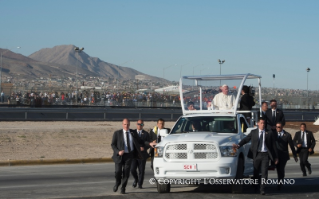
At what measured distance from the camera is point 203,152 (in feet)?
42.5

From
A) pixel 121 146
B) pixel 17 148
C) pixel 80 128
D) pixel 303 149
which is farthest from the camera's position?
pixel 80 128

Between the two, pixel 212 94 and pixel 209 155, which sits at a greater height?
pixel 212 94

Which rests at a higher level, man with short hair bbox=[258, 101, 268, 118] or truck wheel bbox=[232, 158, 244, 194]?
man with short hair bbox=[258, 101, 268, 118]

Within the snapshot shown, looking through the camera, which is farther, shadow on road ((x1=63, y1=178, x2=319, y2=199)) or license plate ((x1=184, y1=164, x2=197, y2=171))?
shadow on road ((x1=63, y1=178, x2=319, y2=199))

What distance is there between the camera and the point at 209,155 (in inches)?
509

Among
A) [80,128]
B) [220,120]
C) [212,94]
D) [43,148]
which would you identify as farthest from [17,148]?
[220,120]

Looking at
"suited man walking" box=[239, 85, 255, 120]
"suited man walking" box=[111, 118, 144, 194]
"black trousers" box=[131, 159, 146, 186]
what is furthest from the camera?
"suited man walking" box=[239, 85, 255, 120]

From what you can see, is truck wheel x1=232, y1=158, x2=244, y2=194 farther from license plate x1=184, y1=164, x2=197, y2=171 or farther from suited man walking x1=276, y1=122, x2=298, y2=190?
suited man walking x1=276, y1=122, x2=298, y2=190

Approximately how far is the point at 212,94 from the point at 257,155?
3606mm

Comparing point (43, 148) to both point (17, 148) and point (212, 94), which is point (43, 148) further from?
point (212, 94)

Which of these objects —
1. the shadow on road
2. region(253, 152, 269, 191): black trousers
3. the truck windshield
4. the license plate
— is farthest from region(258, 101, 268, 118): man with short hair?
the license plate

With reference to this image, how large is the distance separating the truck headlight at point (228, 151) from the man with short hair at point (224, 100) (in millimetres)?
2734

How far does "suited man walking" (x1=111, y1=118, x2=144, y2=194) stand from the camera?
13.7 m

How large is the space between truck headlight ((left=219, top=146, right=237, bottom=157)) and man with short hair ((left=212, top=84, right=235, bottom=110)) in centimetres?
273
